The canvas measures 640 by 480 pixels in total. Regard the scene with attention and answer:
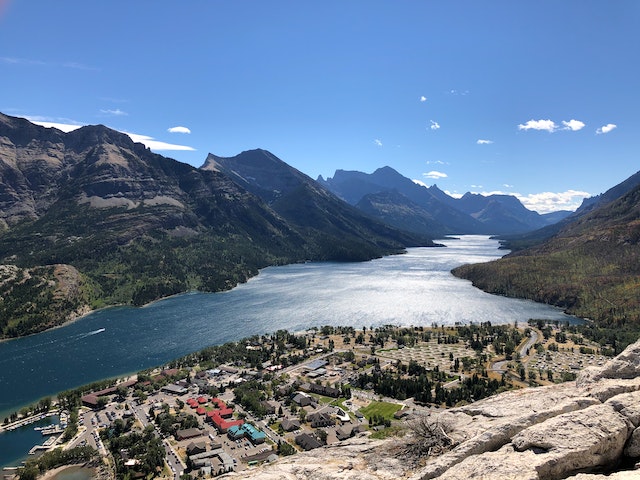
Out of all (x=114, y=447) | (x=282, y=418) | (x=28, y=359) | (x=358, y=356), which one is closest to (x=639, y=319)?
(x=358, y=356)

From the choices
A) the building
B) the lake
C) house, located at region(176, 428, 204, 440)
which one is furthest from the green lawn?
the lake

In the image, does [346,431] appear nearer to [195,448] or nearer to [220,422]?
[220,422]

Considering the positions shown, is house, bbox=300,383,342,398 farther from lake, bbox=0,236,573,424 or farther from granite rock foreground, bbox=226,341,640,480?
granite rock foreground, bbox=226,341,640,480

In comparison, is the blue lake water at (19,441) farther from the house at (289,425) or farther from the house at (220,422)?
the house at (289,425)

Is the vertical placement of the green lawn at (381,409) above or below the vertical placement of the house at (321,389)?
below

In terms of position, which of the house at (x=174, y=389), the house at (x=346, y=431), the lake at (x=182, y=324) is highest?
the lake at (x=182, y=324)

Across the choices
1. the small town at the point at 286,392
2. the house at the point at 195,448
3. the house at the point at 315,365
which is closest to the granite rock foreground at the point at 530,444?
the small town at the point at 286,392
